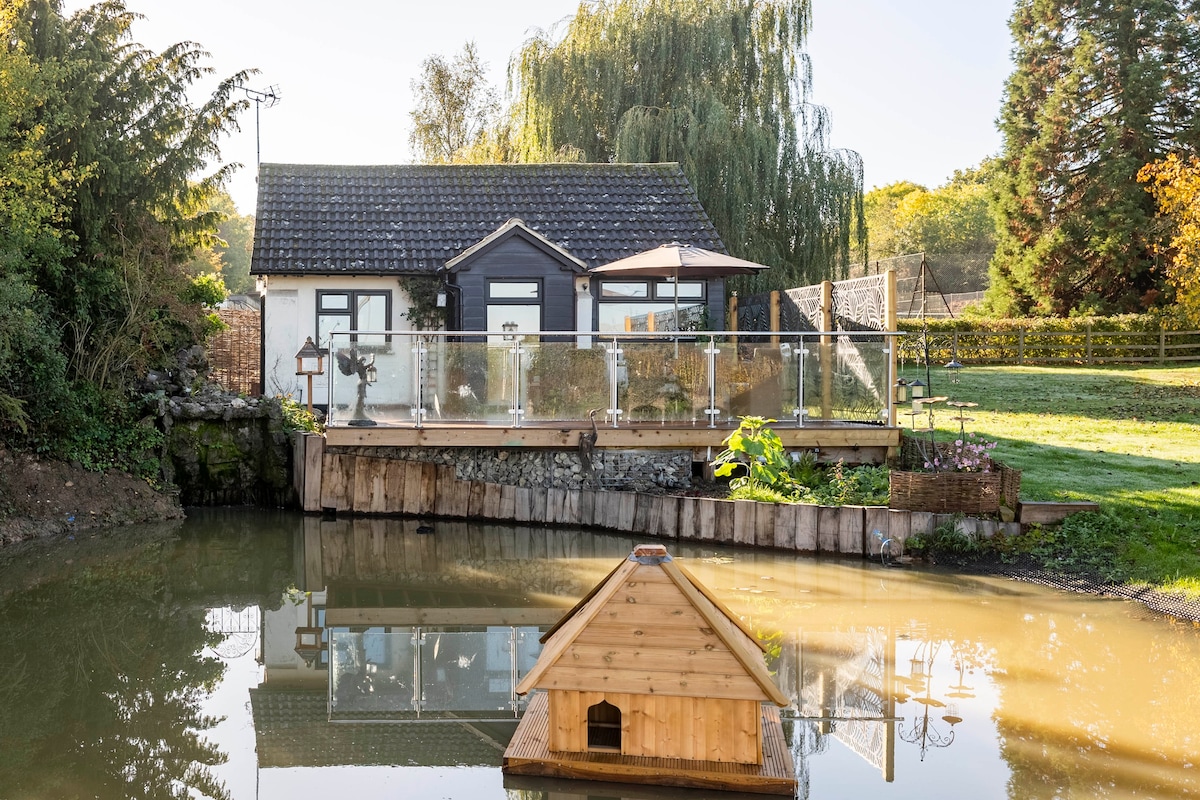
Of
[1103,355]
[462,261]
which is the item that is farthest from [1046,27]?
[462,261]

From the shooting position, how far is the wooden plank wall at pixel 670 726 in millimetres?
5973

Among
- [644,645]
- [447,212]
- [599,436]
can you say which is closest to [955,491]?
[599,436]

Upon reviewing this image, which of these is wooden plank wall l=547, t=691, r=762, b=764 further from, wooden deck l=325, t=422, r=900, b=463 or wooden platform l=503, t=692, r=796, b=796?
wooden deck l=325, t=422, r=900, b=463

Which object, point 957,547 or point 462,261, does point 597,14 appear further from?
point 957,547

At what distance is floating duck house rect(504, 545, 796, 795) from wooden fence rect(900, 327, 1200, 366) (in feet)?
74.1

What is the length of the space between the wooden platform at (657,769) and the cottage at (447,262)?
39.1 ft

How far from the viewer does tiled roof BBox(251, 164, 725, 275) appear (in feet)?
63.0

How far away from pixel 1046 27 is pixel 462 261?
82.4 ft

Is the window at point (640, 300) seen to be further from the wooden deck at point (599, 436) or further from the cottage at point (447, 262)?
the wooden deck at point (599, 436)

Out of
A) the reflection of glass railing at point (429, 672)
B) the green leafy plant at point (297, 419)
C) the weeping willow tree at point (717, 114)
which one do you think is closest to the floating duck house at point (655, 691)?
the reflection of glass railing at point (429, 672)

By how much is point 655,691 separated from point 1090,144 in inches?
1261

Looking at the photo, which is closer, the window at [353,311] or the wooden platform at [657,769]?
the wooden platform at [657,769]

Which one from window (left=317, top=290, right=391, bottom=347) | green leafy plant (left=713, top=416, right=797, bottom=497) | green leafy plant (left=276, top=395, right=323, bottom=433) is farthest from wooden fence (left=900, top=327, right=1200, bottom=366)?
green leafy plant (left=276, top=395, right=323, bottom=433)

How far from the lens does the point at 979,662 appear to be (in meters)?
8.31
